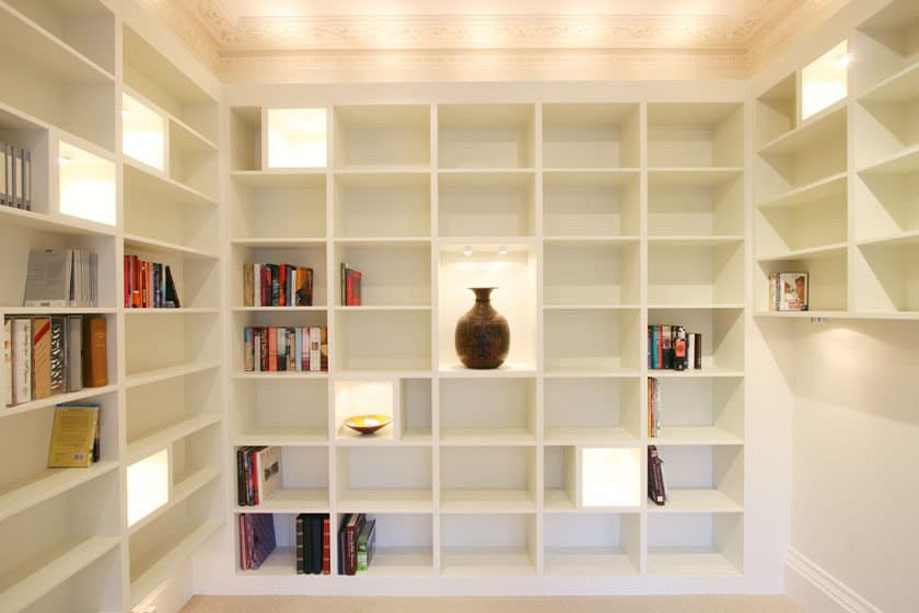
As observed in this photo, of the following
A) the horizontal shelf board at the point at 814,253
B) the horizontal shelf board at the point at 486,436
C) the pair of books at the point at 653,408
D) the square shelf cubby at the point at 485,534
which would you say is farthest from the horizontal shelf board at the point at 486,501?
the horizontal shelf board at the point at 814,253

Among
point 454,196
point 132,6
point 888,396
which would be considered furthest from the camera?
point 454,196

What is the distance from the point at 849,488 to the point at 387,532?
2227mm

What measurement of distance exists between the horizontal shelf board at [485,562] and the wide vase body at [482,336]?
105 cm

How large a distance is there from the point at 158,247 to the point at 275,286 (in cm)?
55

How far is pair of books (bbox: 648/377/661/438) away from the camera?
2.24 m

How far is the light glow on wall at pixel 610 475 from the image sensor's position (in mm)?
2344

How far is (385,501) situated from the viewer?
228cm

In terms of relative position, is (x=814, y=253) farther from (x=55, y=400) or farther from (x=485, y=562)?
(x=55, y=400)

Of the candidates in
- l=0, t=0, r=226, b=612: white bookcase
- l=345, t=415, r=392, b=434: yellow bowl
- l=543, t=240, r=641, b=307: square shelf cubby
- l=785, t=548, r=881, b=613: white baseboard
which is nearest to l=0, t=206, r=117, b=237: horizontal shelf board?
l=0, t=0, r=226, b=612: white bookcase

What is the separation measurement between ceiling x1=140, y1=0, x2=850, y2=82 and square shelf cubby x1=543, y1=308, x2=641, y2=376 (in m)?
1.37

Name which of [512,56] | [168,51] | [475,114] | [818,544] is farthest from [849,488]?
[168,51]

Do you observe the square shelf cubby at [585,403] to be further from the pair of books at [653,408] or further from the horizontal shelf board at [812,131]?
the horizontal shelf board at [812,131]

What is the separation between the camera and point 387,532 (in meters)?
2.46

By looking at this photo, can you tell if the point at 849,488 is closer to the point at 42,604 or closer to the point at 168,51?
the point at 42,604
